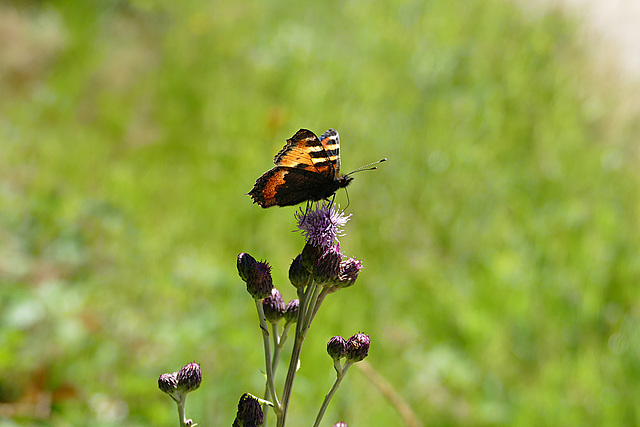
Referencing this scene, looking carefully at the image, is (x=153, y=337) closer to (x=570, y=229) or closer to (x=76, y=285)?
(x=76, y=285)

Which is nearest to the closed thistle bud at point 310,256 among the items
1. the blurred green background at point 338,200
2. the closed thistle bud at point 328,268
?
the closed thistle bud at point 328,268

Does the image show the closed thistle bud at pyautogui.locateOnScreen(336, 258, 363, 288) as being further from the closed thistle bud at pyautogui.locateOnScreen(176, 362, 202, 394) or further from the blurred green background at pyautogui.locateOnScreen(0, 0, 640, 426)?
the blurred green background at pyautogui.locateOnScreen(0, 0, 640, 426)

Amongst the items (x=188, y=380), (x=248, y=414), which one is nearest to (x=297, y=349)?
(x=248, y=414)

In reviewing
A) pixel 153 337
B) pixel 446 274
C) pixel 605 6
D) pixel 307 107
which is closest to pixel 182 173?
pixel 307 107

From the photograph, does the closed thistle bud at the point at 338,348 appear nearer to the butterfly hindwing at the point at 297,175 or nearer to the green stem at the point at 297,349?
the green stem at the point at 297,349

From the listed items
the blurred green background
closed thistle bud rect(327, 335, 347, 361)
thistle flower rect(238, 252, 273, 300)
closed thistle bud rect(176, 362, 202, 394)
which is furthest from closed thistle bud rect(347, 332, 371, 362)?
the blurred green background

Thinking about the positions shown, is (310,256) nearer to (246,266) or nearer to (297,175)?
(246,266)
